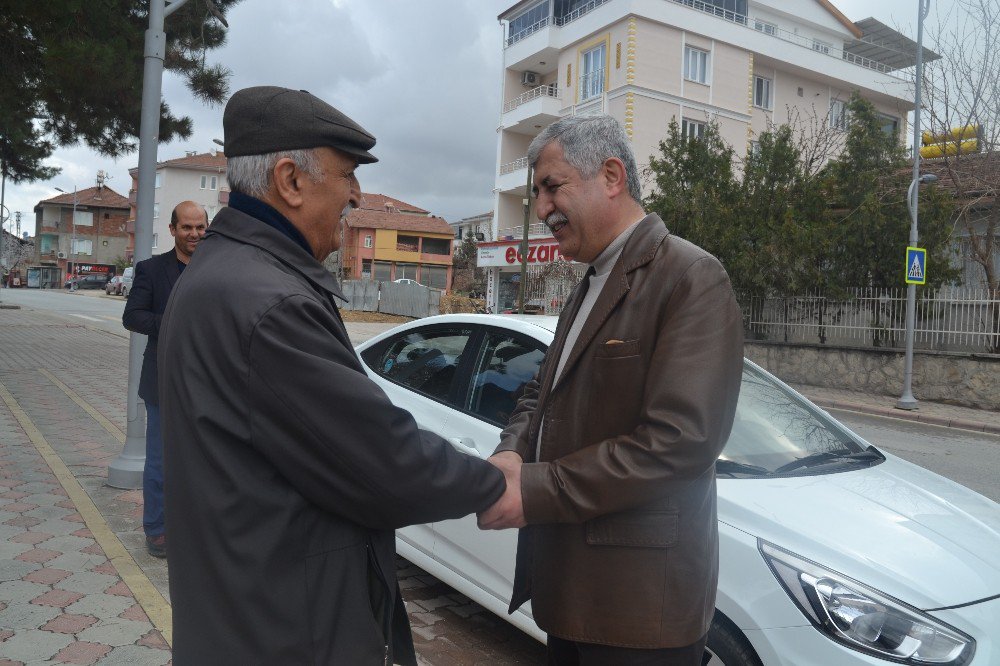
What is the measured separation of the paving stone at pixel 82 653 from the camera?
3090mm

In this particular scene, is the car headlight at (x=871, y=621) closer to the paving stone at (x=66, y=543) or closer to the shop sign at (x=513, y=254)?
the paving stone at (x=66, y=543)

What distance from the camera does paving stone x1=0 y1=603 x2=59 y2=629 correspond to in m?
3.38

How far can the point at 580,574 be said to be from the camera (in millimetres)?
1710

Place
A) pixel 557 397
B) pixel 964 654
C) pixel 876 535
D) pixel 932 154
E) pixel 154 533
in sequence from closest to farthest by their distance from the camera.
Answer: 1. pixel 557 397
2. pixel 964 654
3. pixel 876 535
4. pixel 154 533
5. pixel 932 154

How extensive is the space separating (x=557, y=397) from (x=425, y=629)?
236cm

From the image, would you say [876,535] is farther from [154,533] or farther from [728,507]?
[154,533]

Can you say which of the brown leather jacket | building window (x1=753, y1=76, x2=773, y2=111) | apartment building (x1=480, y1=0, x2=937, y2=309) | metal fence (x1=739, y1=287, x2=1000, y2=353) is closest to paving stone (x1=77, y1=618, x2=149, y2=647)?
the brown leather jacket

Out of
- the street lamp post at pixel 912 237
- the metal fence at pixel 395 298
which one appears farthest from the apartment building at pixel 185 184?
the street lamp post at pixel 912 237

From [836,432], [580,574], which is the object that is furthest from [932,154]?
[580,574]

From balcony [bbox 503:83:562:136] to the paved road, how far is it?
2182 cm

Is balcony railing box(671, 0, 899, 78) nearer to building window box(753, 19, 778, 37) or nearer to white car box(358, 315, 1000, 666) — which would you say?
building window box(753, 19, 778, 37)

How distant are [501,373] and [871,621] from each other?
196 centimetres

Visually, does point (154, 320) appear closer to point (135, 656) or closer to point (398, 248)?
point (135, 656)

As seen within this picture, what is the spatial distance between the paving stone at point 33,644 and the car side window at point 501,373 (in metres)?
2.02
